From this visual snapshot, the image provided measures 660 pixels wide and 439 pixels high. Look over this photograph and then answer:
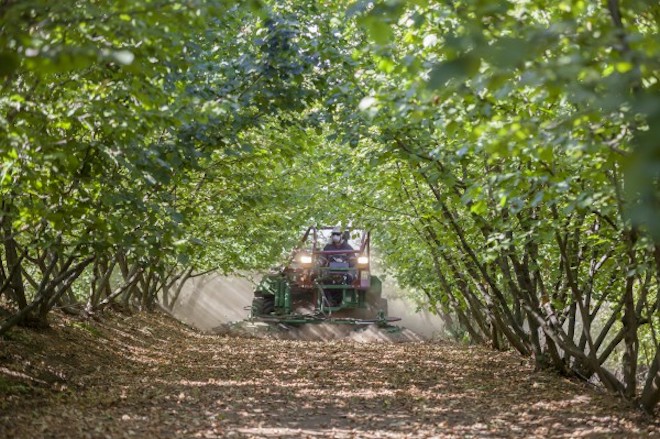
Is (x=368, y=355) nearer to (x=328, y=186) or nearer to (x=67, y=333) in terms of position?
(x=328, y=186)

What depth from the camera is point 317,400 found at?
9109 mm

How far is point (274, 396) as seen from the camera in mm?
9227

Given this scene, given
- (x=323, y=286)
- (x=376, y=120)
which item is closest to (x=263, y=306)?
(x=323, y=286)

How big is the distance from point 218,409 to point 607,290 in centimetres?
482

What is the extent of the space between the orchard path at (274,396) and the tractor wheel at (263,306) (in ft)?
27.0

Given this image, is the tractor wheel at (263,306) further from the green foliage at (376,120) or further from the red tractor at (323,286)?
the green foliage at (376,120)

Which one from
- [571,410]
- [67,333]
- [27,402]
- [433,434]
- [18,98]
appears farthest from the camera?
[67,333]

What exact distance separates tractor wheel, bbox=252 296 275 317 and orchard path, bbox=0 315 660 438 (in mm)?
8233

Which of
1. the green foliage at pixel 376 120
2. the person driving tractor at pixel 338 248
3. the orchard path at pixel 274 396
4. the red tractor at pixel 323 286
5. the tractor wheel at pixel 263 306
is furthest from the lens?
the tractor wheel at pixel 263 306

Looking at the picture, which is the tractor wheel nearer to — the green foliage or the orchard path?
the orchard path

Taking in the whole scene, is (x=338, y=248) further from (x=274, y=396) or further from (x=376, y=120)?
(x=376, y=120)

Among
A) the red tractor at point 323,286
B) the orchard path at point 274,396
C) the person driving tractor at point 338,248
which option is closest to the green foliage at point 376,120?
the orchard path at point 274,396

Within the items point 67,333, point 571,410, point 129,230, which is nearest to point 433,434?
point 571,410

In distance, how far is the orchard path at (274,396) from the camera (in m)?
7.17
